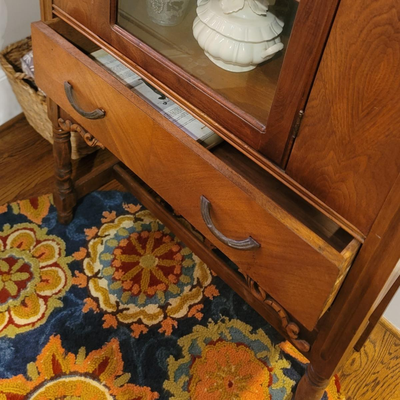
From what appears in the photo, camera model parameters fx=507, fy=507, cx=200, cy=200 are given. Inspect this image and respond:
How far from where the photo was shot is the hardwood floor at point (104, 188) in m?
1.01

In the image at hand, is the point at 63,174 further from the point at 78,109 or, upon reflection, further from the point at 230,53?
the point at 230,53

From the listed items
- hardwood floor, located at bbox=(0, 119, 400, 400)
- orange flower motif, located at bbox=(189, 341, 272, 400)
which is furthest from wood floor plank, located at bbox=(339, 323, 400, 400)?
orange flower motif, located at bbox=(189, 341, 272, 400)

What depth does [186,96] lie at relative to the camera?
2.37 ft

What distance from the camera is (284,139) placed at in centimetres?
62

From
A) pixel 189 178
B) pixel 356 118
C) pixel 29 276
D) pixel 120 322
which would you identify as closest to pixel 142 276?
pixel 120 322

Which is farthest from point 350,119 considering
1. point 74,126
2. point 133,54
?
point 74,126

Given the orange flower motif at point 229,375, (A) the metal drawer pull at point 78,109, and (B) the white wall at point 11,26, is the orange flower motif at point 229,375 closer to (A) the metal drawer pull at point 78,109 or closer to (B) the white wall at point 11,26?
(A) the metal drawer pull at point 78,109

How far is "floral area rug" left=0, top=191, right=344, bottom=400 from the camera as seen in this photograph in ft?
3.17

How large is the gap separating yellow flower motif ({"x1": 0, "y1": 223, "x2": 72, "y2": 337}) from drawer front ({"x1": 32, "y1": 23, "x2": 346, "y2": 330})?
0.39 metres

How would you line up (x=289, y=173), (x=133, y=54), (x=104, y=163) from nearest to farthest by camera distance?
(x=289, y=173) → (x=133, y=54) → (x=104, y=163)

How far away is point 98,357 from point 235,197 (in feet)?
1.72

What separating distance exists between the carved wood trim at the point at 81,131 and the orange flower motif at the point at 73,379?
41 cm

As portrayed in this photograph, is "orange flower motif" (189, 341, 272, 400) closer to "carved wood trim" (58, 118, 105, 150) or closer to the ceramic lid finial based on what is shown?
"carved wood trim" (58, 118, 105, 150)

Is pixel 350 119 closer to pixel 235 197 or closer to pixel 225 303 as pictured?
pixel 235 197
